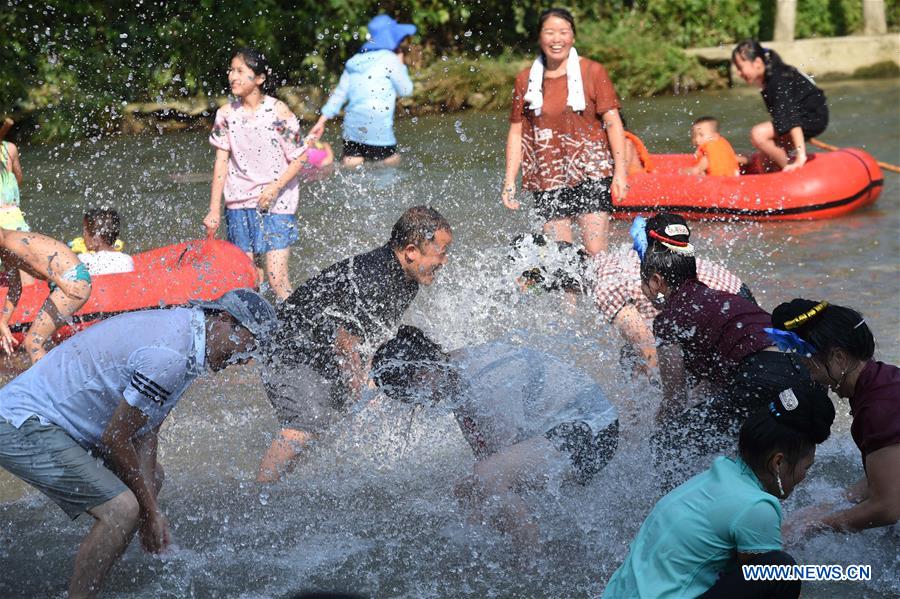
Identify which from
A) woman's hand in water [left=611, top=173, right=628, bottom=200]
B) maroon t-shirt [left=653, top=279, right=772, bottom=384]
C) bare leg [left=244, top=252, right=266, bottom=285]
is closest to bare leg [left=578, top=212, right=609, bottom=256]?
woman's hand in water [left=611, top=173, right=628, bottom=200]

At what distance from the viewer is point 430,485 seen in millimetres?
5344

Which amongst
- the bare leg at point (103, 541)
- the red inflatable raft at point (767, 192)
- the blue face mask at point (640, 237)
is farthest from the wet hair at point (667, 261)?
the red inflatable raft at point (767, 192)

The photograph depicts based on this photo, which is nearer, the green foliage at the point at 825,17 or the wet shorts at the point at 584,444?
the wet shorts at the point at 584,444

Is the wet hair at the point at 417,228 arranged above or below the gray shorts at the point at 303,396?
above

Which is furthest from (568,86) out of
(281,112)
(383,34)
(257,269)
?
(383,34)

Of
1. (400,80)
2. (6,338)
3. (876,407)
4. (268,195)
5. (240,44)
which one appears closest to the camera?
(876,407)

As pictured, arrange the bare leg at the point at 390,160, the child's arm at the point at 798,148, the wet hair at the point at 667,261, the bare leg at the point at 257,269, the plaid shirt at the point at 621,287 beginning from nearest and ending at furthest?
the wet hair at the point at 667,261 → the plaid shirt at the point at 621,287 → the bare leg at the point at 257,269 → the child's arm at the point at 798,148 → the bare leg at the point at 390,160

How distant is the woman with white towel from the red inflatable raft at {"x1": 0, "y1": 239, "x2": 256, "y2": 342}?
200 centimetres

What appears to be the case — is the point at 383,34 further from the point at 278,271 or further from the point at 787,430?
the point at 787,430

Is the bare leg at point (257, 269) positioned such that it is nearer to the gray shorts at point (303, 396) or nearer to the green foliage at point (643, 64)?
the gray shorts at point (303, 396)

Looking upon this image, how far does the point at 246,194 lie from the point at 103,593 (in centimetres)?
342

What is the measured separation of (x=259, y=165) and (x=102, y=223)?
107cm

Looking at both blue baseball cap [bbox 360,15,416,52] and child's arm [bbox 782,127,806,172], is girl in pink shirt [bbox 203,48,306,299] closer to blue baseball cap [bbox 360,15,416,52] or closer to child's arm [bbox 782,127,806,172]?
blue baseball cap [bbox 360,15,416,52]

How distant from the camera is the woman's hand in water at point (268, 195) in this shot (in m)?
7.25
